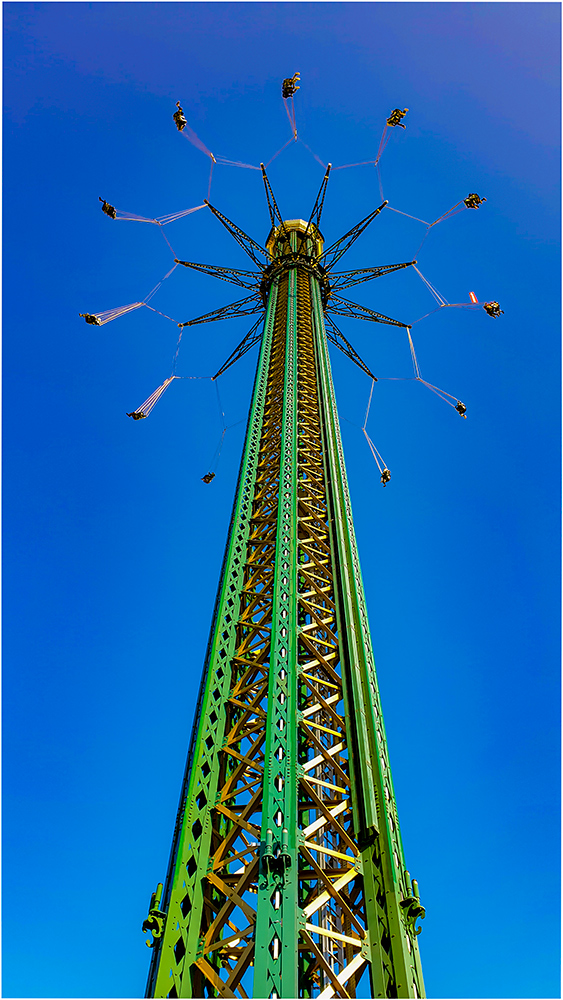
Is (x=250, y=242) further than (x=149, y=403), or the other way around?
(x=250, y=242)

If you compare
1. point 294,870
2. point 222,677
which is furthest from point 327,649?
point 294,870

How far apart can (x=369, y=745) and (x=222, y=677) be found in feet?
7.73

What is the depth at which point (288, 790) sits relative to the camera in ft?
23.0

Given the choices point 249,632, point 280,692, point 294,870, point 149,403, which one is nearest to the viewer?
point 294,870

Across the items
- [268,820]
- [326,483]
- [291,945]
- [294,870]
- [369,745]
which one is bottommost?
[291,945]

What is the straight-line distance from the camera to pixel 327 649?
10641 millimetres

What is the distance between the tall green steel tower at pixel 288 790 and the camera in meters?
6.24

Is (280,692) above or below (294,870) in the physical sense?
above

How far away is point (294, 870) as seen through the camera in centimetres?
633

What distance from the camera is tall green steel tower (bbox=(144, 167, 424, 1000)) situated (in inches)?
246

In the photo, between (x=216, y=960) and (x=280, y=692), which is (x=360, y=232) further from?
(x=216, y=960)

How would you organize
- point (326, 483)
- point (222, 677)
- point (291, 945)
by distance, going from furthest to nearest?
point (326, 483), point (222, 677), point (291, 945)

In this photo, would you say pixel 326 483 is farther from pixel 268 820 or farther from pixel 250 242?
pixel 250 242

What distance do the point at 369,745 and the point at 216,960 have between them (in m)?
2.97
